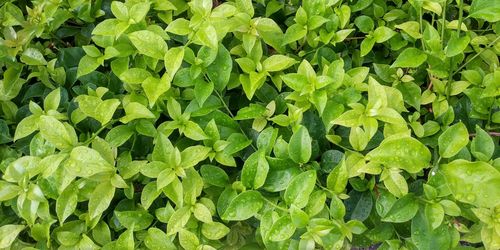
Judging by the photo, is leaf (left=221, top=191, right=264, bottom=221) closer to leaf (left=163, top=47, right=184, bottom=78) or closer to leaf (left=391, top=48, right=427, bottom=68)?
leaf (left=163, top=47, right=184, bottom=78)

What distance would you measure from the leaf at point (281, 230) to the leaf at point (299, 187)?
0.05m

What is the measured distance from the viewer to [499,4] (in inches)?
48.2

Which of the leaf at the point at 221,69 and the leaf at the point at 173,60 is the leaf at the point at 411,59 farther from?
the leaf at the point at 173,60

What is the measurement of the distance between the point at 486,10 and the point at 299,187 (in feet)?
2.13

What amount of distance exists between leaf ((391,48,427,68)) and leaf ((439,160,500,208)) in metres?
0.33

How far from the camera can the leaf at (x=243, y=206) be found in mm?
1120

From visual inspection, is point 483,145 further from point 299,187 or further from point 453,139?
point 299,187

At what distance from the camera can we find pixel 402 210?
112 cm

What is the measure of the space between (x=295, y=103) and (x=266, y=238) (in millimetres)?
358

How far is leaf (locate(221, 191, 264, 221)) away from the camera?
1120mm

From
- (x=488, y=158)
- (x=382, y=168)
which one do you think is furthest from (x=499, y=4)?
(x=382, y=168)

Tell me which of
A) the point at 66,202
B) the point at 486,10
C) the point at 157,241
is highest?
the point at 486,10

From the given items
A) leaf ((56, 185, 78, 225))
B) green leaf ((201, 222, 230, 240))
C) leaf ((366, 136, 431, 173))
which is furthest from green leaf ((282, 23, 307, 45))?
leaf ((56, 185, 78, 225))

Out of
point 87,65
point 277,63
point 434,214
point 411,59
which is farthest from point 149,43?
point 434,214
